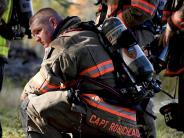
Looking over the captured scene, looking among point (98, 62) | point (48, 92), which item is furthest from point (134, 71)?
point (48, 92)

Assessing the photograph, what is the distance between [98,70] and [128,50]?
0.27 meters

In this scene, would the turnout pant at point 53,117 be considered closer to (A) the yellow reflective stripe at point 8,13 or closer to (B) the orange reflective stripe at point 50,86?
(B) the orange reflective stripe at point 50,86

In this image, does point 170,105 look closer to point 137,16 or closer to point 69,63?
point 137,16

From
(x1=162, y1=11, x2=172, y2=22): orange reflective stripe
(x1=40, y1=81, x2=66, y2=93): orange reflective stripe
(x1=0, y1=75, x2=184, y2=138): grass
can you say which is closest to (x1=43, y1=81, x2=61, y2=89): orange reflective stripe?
(x1=40, y1=81, x2=66, y2=93): orange reflective stripe

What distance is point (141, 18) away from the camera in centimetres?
506

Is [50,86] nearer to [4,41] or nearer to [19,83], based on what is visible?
[4,41]

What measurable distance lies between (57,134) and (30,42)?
47.3ft

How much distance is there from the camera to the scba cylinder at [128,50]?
4.19 m

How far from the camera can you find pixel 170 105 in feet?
19.5

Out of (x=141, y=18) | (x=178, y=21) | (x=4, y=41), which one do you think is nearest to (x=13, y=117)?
(x=4, y=41)

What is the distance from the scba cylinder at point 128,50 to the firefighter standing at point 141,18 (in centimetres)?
51

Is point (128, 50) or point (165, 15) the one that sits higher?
point (128, 50)

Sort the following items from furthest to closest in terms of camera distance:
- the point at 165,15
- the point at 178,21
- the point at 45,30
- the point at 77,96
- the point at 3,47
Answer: the point at 165,15 → the point at 178,21 → the point at 3,47 → the point at 45,30 → the point at 77,96

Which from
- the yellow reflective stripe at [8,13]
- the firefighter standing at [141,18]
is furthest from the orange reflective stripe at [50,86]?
the yellow reflective stripe at [8,13]
